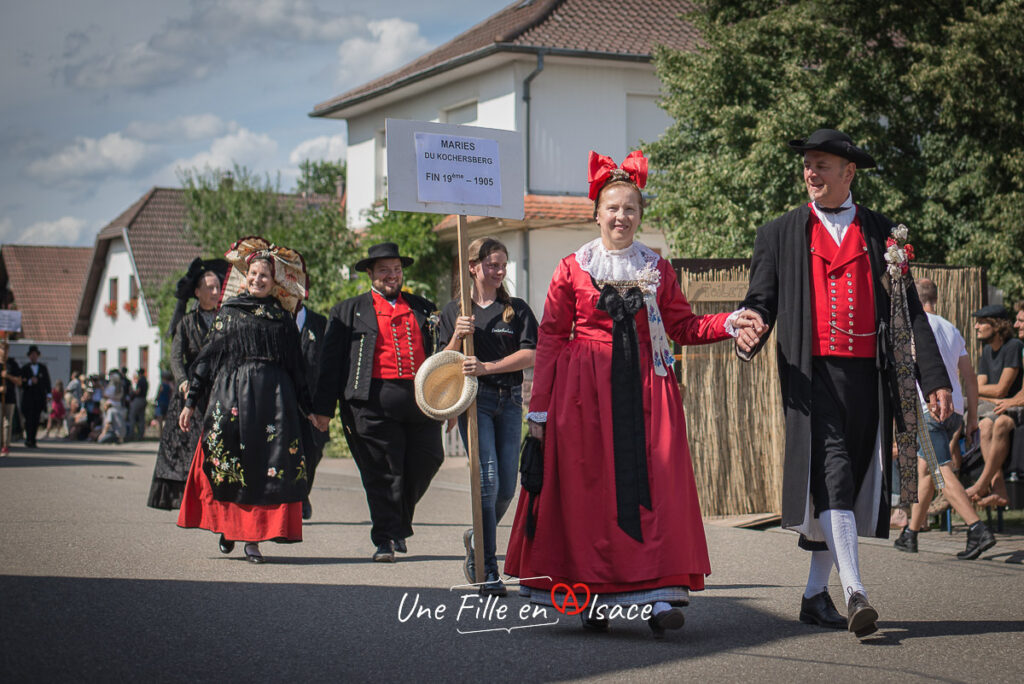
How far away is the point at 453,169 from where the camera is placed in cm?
746

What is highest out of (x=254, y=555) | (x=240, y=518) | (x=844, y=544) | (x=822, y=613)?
(x=844, y=544)

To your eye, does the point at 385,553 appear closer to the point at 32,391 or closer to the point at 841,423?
the point at 841,423

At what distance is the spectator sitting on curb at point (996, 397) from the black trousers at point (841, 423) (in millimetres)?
3930

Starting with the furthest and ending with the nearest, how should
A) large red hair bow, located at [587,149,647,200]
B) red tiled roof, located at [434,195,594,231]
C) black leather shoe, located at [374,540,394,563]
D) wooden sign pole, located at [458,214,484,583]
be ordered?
red tiled roof, located at [434,195,594,231] < black leather shoe, located at [374,540,394,563] < wooden sign pole, located at [458,214,484,583] < large red hair bow, located at [587,149,647,200]

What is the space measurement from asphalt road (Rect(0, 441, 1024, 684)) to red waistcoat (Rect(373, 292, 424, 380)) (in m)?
1.31

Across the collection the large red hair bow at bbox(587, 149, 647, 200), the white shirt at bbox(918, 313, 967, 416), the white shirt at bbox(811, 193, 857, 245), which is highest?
the large red hair bow at bbox(587, 149, 647, 200)

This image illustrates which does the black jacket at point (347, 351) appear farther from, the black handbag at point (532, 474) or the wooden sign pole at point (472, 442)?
the black handbag at point (532, 474)

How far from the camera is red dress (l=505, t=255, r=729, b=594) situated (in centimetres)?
581

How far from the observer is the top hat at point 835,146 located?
615 centimetres

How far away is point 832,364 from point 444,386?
Answer: 88.5 inches

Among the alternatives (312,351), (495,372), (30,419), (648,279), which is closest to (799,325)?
(648,279)

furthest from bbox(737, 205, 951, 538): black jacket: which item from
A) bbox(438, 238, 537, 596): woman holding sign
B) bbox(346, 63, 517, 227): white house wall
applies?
bbox(346, 63, 517, 227): white house wall

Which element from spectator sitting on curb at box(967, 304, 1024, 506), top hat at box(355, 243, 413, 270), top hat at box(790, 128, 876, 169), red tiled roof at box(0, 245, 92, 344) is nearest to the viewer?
top hat at box(790, 128, 876, 169)

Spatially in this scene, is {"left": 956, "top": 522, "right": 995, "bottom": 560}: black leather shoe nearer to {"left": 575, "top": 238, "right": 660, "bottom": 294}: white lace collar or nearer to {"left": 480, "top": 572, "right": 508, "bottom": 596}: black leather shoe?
{"left": 480, "top": 572, "right": 508, "bottom": 596}: black leather shoe
